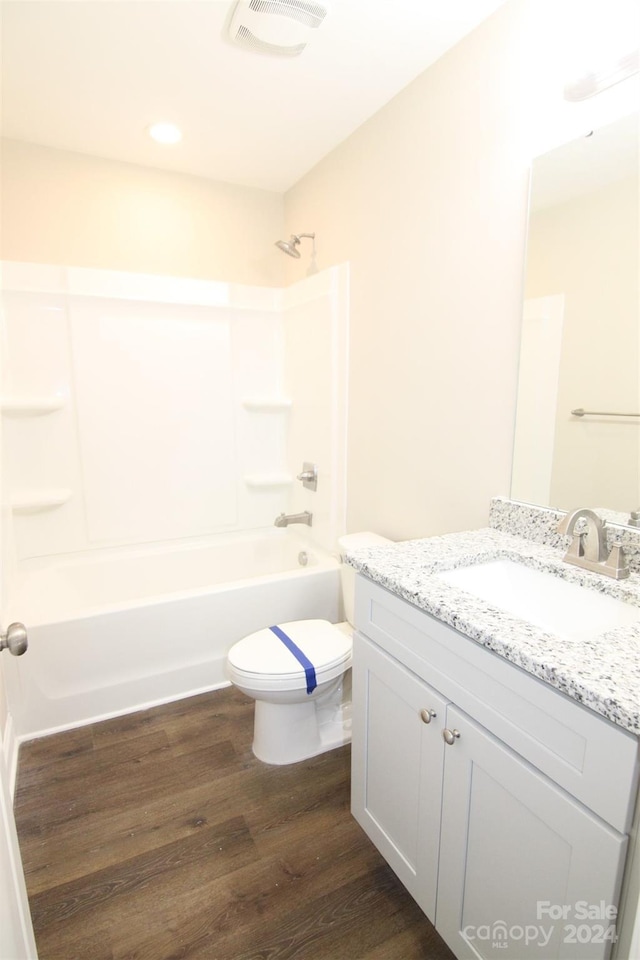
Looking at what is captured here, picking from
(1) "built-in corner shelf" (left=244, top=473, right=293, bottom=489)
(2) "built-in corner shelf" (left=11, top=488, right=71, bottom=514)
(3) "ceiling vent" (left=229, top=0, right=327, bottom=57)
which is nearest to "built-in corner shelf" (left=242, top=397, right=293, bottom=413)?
(1) "built-in corner shelf" (left=244, top=473, right=293, bottom=489)

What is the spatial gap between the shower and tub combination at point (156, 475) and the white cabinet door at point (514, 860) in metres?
1.38

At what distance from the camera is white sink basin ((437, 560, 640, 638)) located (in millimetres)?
Answer: 1076

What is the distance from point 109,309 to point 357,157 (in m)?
1.44

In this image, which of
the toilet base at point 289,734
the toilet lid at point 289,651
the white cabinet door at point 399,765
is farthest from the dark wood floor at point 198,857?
the toilet lid at point 289,651

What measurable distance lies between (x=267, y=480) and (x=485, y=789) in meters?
2.22

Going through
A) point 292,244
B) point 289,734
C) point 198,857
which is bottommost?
point 198,857

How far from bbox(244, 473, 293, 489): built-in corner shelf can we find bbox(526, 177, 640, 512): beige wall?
186 cm

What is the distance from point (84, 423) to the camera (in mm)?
2504

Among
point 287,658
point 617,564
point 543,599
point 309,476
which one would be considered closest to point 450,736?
point 543,599

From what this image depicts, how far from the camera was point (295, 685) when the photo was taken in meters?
1.61

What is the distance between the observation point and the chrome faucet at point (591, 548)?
3.77 feet

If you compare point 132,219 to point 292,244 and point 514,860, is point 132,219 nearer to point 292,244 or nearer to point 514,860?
point 292,244

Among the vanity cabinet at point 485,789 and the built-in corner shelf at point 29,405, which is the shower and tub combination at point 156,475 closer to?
the built-in corner shelf at point 29,405

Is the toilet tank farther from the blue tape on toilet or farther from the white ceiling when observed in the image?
the white ceiling
